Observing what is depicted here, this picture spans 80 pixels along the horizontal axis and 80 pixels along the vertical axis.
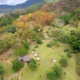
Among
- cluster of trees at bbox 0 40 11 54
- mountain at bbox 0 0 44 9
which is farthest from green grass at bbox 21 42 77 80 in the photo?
mountain at bbox 0 0 44 9

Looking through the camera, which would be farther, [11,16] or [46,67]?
[11,16]

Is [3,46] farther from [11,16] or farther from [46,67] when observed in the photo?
[11,16]

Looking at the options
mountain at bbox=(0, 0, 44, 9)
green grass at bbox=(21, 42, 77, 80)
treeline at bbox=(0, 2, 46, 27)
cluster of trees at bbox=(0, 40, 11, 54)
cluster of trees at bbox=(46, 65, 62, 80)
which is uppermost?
mountain at bbox=(0, 0, 44, 9)

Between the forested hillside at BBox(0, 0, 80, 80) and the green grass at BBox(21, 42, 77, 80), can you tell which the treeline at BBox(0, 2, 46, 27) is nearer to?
the forested hillside at BBox(0, 0, 80, 80)

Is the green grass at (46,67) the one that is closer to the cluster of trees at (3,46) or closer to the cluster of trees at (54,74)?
the cluster of trees at (54,74)

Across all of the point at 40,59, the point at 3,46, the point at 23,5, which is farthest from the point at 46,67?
the point at 23,5

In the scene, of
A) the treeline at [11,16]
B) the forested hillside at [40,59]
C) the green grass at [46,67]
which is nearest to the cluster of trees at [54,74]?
the forested hillside at [40,59]

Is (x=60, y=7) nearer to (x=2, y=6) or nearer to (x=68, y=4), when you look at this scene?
(x=68, y=4)

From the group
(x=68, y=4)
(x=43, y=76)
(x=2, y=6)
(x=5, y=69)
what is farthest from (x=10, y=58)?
(x=2, y=6)
